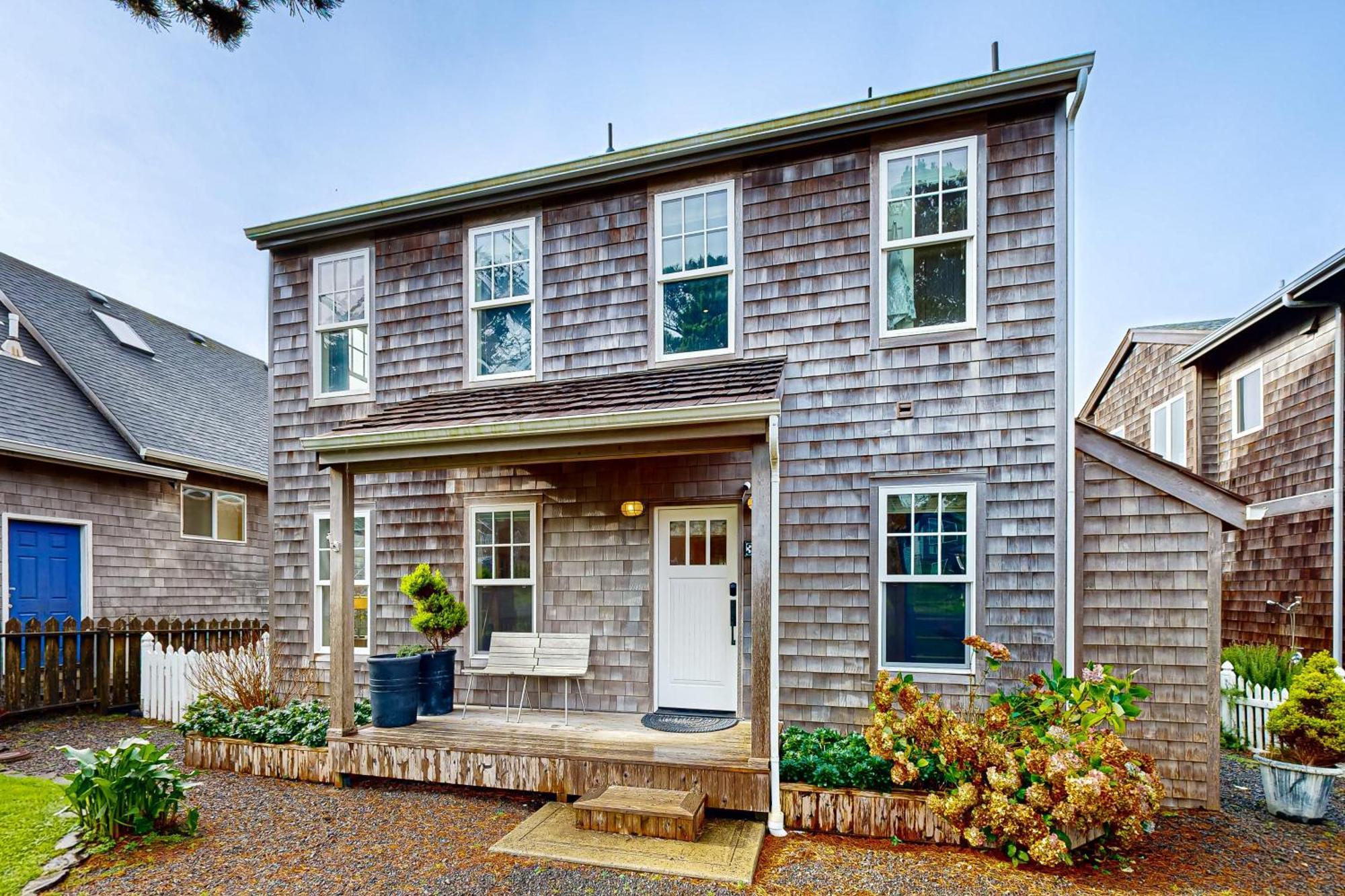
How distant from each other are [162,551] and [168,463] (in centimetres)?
133

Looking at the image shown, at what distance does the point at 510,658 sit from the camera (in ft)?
22.7

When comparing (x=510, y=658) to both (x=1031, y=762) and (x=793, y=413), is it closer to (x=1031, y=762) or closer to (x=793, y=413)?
(x=793, y=413)

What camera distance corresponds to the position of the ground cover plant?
20.9 feet

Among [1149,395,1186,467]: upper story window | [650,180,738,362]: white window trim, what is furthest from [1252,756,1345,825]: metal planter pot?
[1149,395,1186,467]: upper story window

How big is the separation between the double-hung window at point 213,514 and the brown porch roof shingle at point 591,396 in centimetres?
599

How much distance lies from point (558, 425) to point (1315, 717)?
20.1 ft

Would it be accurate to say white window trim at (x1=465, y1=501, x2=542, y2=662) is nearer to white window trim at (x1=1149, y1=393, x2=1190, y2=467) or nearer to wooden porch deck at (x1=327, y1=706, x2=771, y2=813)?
wooden porch deck at (x1=327, y1=706, x2=771, y2=813)

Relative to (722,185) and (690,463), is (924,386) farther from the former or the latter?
(722,185)

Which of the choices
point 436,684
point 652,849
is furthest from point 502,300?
point 652,849

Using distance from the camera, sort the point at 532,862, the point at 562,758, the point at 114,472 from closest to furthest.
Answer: the point at 532,862, the point at 562,758, the point at 114,472

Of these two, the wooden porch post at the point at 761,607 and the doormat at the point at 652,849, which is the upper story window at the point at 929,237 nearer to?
the wooden porch post at the point at 761,607

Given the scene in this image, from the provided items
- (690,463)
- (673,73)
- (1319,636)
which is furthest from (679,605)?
(673,73)

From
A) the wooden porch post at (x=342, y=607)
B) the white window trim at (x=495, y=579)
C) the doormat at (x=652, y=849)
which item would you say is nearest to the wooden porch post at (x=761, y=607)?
Result: the doormat at (x=652, y=849)

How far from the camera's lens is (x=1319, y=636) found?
8.19 m
